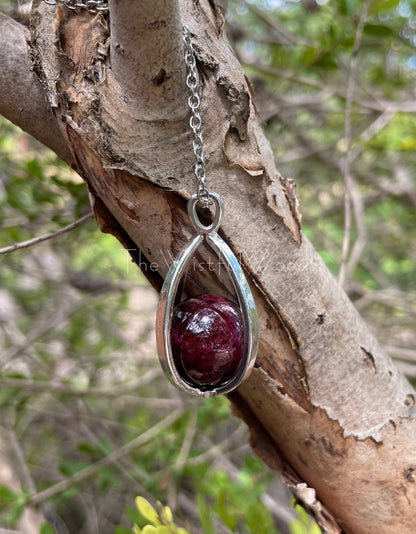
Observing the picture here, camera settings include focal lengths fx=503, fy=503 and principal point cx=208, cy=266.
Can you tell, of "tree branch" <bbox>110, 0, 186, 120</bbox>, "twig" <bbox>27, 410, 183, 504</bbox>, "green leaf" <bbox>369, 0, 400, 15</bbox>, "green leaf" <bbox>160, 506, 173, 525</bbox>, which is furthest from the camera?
"twig" <bbox>27, 410, 183, 504</bbox>

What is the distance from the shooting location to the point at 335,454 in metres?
0.75

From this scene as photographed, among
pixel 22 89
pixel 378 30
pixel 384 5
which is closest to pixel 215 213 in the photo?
pixel 22 89

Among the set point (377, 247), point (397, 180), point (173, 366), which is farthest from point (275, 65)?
point (377, 247)

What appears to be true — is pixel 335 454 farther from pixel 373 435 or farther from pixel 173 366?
pixel 173 366

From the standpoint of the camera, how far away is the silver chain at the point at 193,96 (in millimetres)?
626

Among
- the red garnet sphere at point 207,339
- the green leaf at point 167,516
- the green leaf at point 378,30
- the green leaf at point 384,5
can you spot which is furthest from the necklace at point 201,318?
the green leaf at point 378,30

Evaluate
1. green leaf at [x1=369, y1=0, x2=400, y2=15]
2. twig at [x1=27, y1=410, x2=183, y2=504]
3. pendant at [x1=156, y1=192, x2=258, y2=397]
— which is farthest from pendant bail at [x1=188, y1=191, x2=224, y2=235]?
twig at [x1=27, y1=410, x2=183, y2=504]

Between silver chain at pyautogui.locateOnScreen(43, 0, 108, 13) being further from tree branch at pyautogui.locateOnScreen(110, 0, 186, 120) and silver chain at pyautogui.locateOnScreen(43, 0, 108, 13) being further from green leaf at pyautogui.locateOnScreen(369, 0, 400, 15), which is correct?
green leaf at pyautogui.locateOnScreen(369, 0, 400, 15)

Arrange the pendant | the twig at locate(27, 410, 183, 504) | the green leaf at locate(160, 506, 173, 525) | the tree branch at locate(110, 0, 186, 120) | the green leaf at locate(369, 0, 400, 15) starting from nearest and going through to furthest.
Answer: the tree branch at locate(110, 0, 186, 120) → the pendant → the green leaf at locate(160, 506, 173, 525) → the green leaf at locate(369, 0, 400, 15) → the twig at locate(27, 410, 183, 504)

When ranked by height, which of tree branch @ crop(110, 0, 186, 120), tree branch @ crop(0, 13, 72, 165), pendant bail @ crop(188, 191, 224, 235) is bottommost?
pendant bail @ crop(188, 191, 224, 235)

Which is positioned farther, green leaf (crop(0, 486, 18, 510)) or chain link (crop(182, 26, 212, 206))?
green leaf (crop(0, 486, 18, 510))

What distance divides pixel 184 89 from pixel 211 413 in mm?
1225

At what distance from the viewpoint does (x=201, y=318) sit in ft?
2.32

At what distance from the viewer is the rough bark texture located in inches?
24.0
